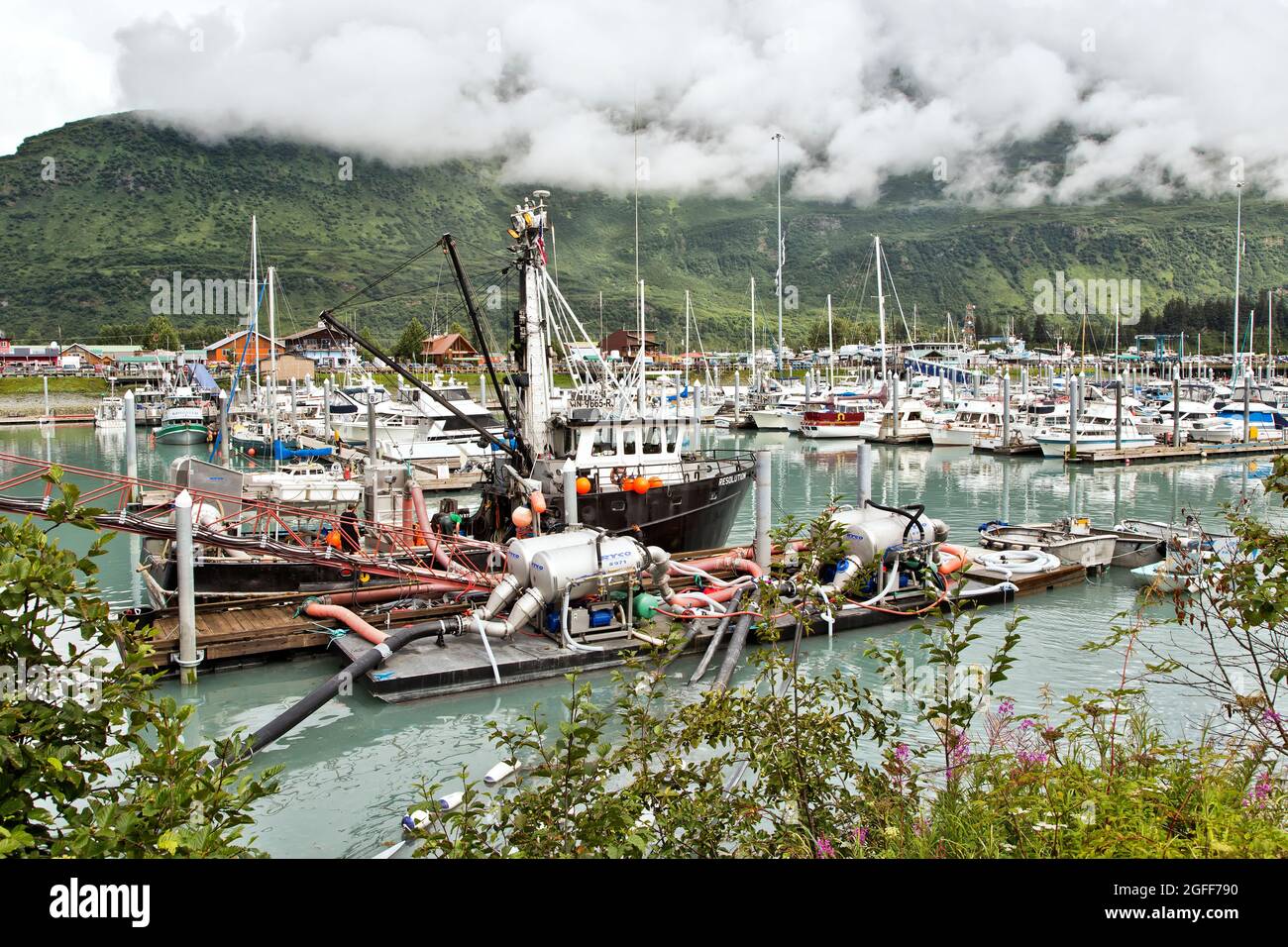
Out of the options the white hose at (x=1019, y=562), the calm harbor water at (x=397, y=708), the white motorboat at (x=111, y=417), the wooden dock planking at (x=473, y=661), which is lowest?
the calm harbor water at (x=397, y=708)

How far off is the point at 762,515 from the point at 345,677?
829 centimetres

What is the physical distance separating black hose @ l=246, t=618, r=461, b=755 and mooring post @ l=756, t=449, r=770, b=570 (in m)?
5.91

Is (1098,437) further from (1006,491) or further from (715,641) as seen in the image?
(715,641)

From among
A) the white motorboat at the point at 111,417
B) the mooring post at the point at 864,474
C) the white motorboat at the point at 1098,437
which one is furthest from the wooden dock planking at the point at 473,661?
the white motorboat at the point at 111,417

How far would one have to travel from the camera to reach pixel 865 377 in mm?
110688

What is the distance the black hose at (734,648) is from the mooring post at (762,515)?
205 cm

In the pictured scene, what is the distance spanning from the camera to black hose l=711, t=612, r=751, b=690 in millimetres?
14361

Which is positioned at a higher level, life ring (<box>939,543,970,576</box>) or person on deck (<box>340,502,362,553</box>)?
person on deck (<box>340,502,362,553</box>)

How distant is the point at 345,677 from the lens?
1377cm

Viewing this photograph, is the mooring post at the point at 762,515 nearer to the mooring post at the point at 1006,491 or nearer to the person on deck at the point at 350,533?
the person on deck at the point at 350,533

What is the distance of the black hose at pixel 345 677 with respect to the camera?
490 inches

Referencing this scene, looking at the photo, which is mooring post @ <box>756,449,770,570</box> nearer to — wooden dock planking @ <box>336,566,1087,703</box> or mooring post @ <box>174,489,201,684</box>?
wooden dock planking @ <box>336,566,1087,703</box>

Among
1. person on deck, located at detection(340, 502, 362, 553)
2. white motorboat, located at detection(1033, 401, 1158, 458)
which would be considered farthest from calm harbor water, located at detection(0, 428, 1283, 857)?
white motorboat, located at detection(1033, 401, 1158, 458)

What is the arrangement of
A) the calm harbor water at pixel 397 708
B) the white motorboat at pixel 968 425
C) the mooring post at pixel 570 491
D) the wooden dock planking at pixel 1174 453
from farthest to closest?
the white motorboat at pixel 968 425
the wooden dock planking at pixel 1174 453
the mooring post at pixel 570 491
the calm harbor water at pixel 397 708
